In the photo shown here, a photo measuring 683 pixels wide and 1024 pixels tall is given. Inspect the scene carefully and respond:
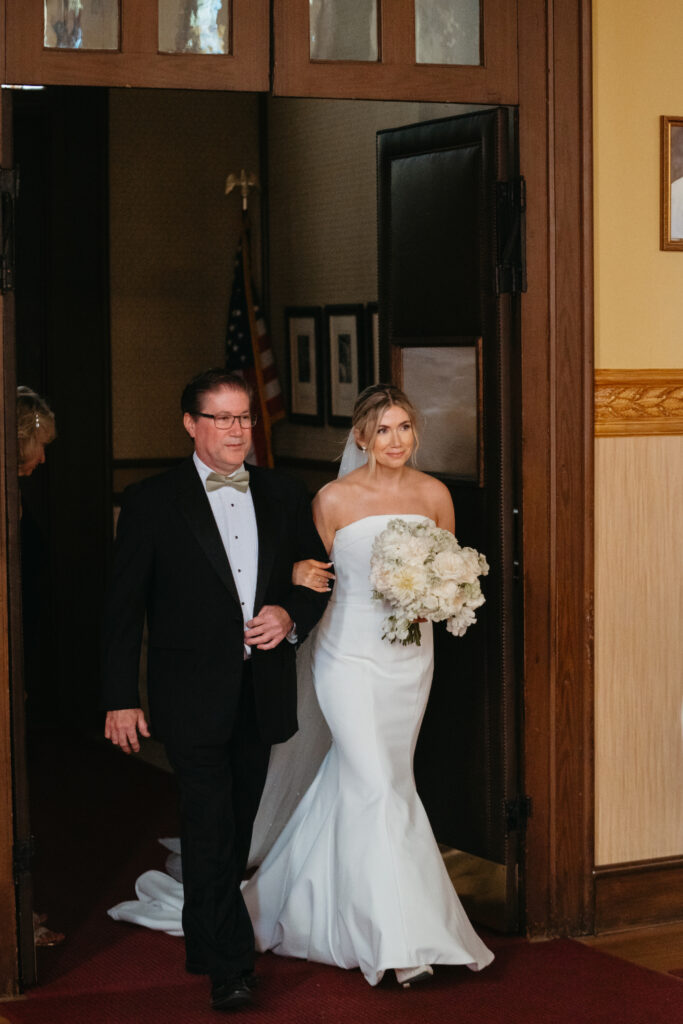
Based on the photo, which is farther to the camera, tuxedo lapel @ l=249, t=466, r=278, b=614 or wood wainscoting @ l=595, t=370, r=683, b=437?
wood wainscoting @ l=595, t=370, r=683, b=437

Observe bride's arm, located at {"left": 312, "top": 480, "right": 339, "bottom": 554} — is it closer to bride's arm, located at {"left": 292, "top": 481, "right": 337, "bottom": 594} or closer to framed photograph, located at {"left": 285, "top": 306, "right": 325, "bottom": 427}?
bride's arm, located at {"left": 292, "top": 481, "right": 337, "bottom": 594}

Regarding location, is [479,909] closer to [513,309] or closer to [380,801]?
[380,801]

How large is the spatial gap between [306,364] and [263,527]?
11.3ft

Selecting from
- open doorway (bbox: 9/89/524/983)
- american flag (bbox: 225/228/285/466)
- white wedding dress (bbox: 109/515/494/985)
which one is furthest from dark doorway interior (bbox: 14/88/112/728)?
white wedding dress (bbox: 109/515/494/985)

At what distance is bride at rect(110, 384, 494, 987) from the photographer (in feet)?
14.9

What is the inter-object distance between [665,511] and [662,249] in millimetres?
907

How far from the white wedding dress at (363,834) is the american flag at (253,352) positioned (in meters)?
3.17

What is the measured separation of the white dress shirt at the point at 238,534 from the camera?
4441 millimetres

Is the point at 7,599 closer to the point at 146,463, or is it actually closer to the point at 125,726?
the point at 125,726

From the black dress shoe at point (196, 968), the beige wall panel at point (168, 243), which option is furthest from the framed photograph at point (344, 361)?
the black dress shoe at point (196, 968)

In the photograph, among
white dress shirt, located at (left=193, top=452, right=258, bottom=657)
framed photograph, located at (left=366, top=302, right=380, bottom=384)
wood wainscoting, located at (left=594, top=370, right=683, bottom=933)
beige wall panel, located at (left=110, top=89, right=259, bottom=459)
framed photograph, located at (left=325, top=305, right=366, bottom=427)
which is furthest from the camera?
beige wall panel, located at (left=110, top=89, right=259, bottom=459)

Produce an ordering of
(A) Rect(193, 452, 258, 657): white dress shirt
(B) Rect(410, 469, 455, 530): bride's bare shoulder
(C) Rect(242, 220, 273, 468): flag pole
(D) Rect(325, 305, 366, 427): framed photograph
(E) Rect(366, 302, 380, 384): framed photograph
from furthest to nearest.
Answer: (C) Rect(242, 220, 273, 468): flag pole < (D) Rect(325, 305, 366, 427): framed photograph < (E) Rect(366, 302, 380, 384): framed photograph < (B) Rect(410, 469, 455, 530): bride's bare shoulder < (A) Rect(193, 452, 258, 657): white dress shirt

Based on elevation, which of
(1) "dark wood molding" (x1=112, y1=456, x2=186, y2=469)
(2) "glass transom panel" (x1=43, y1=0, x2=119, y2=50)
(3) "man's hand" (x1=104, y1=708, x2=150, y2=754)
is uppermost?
(2) "glass transom panel" (x1=43, y1=0, x2=119, y2=50)

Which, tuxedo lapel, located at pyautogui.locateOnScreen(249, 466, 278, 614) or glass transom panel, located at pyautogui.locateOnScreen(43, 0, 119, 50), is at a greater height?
glass transom panel, located at pyautogui.locateOnScreen(43, 0, 119, 50)
